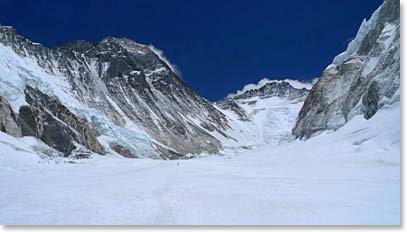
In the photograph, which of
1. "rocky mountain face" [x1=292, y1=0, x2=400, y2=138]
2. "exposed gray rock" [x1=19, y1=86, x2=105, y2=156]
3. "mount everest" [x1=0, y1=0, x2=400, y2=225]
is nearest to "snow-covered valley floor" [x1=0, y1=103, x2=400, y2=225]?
"mount everest" [x1=0, y1=0, x2=400, y2=225]

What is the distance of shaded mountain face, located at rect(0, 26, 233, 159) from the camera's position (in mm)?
57719

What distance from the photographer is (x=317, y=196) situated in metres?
7.84

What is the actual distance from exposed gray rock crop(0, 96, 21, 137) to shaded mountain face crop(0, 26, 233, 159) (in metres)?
3.17

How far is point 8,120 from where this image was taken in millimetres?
41281

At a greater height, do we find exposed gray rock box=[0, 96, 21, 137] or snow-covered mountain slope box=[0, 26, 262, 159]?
snow-covered mountain slope box=[0, 26, 262, 159]

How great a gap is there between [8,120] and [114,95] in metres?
59.6

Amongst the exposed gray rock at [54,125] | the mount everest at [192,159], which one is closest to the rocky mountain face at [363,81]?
the mount everest at [192,159]

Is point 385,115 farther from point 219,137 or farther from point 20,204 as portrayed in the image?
point 219,137

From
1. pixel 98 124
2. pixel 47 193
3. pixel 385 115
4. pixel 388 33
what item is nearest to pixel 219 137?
pixel 98 124

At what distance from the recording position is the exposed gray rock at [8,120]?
40188 millimetres

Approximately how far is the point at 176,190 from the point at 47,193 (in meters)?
3.22

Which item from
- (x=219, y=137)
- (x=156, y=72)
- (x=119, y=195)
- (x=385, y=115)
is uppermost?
(x=156, y=72)

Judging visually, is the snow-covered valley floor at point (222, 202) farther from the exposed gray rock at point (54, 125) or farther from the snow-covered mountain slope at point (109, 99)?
the snow-covered mountain slope at point (109, 99)

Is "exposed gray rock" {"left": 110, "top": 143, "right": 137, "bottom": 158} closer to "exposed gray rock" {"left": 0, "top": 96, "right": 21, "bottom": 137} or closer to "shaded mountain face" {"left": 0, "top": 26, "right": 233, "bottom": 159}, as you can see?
"shaded mountain face" {"left": 0, "top": 26, "right": 233, "bottom": 159}
